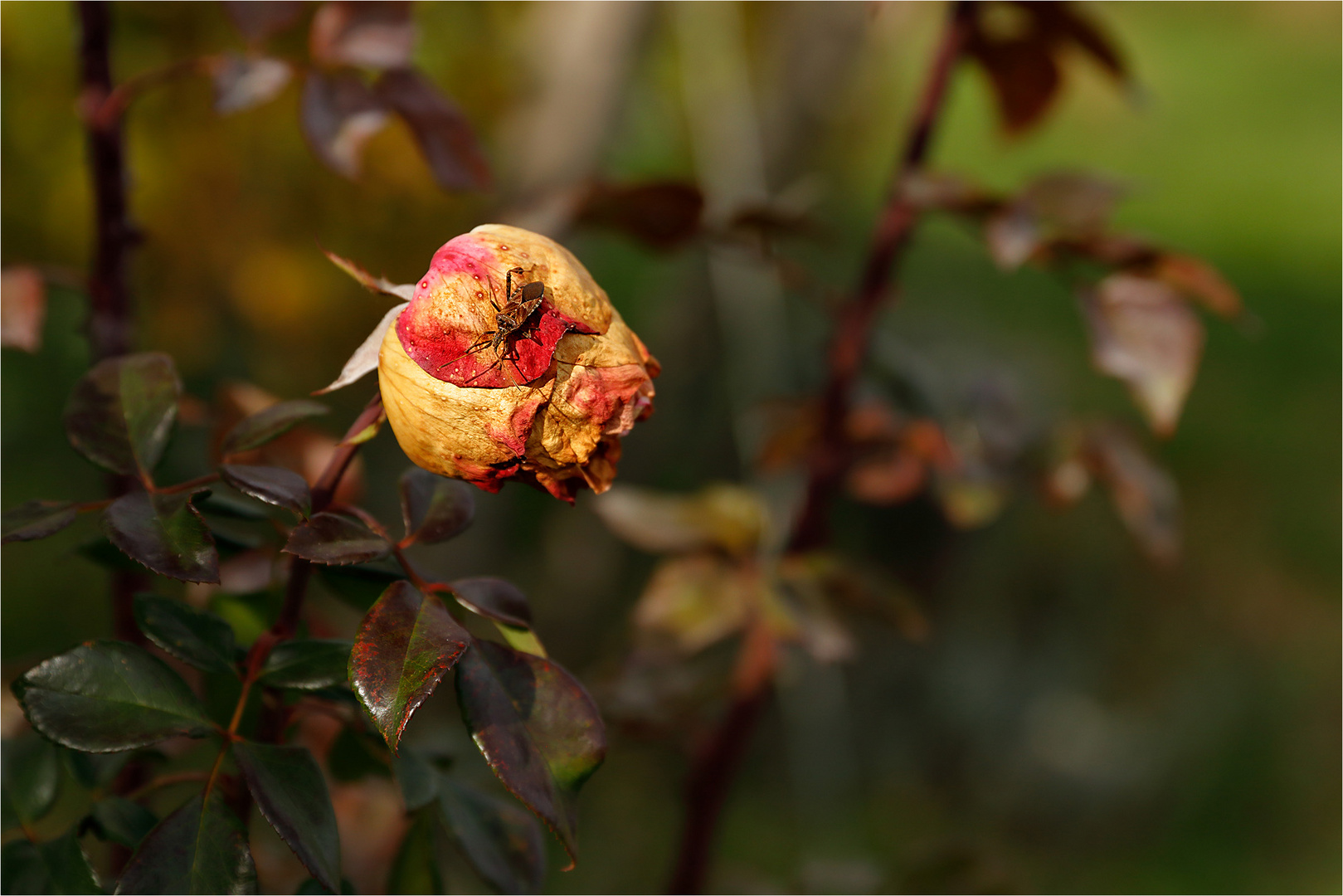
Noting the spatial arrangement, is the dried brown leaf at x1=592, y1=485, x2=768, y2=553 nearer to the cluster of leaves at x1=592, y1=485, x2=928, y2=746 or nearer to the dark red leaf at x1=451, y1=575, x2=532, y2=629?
the cluster of leaves at x1=592, y1=485, x2=928, y2=746

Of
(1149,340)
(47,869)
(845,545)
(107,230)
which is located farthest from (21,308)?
(845,545)

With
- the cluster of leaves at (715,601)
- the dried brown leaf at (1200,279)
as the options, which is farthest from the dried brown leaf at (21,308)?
the dried brown leaf at (1200,279)

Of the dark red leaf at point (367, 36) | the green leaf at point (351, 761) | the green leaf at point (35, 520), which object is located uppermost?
the dark red leaf at point (367, 36)

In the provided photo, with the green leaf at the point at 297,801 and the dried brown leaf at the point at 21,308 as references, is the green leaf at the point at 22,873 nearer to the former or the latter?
the green leaf at the point at 297,801

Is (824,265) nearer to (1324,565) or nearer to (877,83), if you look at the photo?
(877,83)

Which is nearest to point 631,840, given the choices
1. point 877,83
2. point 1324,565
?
point 1324,565
